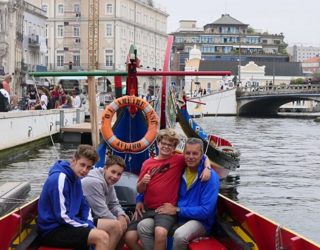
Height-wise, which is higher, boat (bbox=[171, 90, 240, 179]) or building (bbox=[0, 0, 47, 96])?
building (bbox=[0, 0, 47, 96])

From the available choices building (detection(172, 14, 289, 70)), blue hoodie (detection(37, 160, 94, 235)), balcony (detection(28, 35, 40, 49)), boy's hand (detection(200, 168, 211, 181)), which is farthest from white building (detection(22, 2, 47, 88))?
blue hoodie (detection(37, 160, 94, 235))

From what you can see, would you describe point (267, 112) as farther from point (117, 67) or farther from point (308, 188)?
point (308, 188)

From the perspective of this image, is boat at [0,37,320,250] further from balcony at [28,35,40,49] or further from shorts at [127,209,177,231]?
balcony at [28,35,40,49]

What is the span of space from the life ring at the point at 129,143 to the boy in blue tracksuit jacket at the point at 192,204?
2021 millimetres

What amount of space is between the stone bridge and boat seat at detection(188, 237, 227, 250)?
5753 cm

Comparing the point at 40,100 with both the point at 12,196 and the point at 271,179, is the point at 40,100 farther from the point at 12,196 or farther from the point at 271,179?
the point at 12,196

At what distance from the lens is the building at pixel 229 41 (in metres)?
113

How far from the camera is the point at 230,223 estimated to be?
6.25 meters

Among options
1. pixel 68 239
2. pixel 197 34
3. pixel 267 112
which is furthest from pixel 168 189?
pixel 197 34

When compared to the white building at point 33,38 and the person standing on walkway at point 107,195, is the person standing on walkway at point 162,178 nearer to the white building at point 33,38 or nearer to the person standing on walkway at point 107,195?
the person standing on walkway at point 107,195

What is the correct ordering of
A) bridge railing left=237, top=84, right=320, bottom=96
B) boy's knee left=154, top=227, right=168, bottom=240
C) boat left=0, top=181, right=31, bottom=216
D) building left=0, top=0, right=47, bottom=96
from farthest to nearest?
bridge railing left=237, top=84, right=320, bottom=96 < building left=0, top=0, right=47, bottom=96 < boat left=0, top=181, right=31, bottom=216 < boy's knee left=154, top=227, right=168, bottom=240

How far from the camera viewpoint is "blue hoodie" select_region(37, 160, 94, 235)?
17.6 ft

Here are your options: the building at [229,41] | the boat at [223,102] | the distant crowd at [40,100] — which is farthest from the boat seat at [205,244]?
the building at [229,41]

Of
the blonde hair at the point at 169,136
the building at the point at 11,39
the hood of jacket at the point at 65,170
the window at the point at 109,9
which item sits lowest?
the hood of jacket at the point at 65,170
